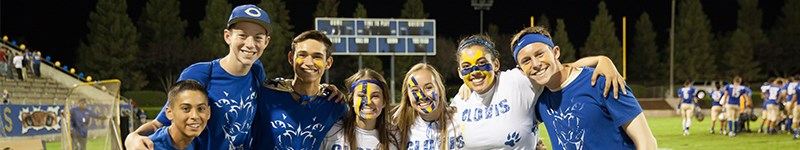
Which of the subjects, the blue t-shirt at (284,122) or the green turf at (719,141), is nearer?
the blue t-shirt at (284,122)

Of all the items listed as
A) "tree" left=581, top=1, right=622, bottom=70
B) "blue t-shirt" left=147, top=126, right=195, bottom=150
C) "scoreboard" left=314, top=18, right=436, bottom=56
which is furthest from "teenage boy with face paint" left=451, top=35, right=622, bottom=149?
"tree" left=581, top=1, right=622, bottom=70

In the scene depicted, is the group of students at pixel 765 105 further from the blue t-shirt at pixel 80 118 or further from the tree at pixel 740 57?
the tree at pixel 740 57

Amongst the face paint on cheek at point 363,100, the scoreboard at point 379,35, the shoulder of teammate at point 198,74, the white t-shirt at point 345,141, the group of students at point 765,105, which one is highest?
the scoreboard at point 379,35

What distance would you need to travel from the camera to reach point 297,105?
4.66m

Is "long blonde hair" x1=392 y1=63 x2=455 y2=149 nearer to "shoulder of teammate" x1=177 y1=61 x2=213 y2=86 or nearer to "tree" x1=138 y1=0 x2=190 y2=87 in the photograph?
"shoulder of teammate" x1=177 y1=61 x2=213 y2=86

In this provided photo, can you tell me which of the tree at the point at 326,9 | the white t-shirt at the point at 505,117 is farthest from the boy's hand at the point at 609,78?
the tree at the point at 326,9

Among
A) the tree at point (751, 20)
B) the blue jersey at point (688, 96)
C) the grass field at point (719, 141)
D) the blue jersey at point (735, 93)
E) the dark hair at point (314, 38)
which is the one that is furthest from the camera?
the tree at point (751, 20)

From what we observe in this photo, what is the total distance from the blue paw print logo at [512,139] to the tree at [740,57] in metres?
56.7

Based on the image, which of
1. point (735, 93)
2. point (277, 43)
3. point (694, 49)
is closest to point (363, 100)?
point (735, 93)

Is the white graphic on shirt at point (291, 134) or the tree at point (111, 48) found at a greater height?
the tree at point (111, 48)

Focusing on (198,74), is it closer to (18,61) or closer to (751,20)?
(18,61)

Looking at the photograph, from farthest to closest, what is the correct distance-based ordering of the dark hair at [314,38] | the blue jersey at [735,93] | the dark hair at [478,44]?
the blue jersey at [735,93]
the dark hair at [478,44]
the dark hair at [314,38]

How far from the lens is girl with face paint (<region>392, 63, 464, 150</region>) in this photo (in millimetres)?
4789

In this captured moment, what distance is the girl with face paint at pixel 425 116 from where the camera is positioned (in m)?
4.79
